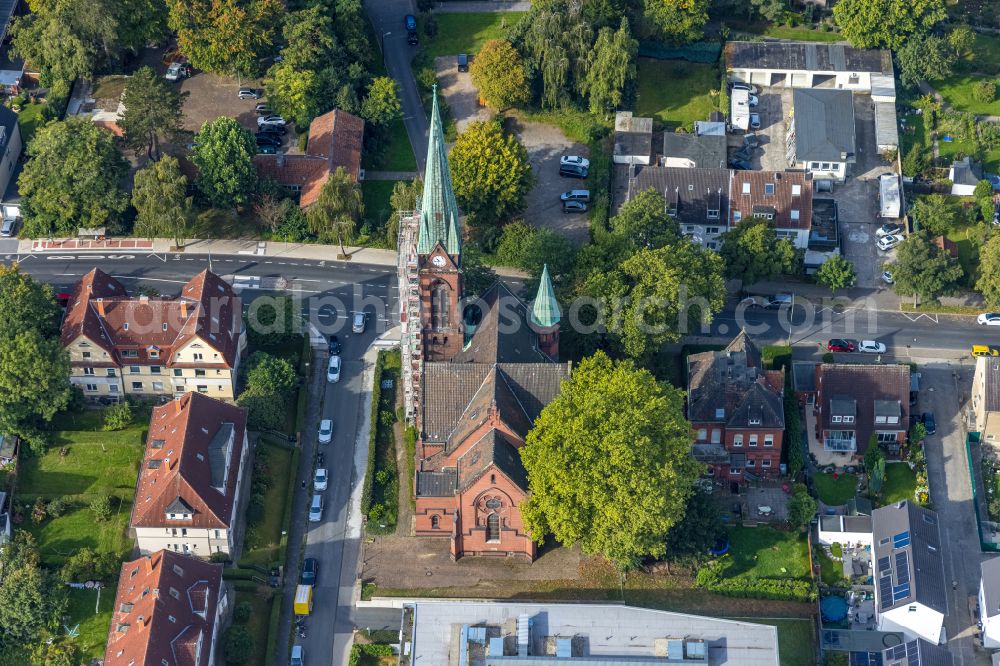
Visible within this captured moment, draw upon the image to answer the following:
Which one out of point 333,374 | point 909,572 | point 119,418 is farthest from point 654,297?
point 119,418

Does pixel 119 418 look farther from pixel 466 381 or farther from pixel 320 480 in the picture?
pixel 466 381

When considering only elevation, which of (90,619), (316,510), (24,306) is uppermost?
(24,306)

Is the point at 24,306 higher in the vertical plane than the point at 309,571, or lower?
higher

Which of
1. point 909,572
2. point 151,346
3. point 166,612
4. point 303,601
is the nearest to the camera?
point 166,612

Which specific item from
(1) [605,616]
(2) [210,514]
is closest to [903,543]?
(1) [605,616]

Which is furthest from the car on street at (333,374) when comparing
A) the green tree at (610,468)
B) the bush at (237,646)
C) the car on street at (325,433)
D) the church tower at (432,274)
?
the bush at (237,646)
